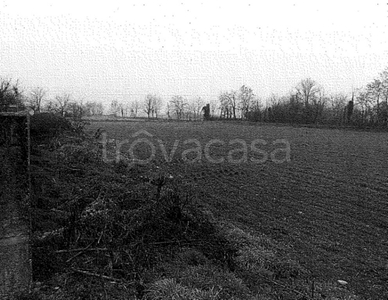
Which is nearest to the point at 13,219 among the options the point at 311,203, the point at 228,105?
the point at 311,203

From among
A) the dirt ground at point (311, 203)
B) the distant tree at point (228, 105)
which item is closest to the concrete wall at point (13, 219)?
the dirt ground at point (311, 203)

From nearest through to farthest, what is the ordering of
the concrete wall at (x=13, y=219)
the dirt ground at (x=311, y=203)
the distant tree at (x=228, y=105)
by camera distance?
the concrete wall at (x=13, y=219) → the dirt ground at (x=311, y=203) → the distant tree at (x=228, y=105)

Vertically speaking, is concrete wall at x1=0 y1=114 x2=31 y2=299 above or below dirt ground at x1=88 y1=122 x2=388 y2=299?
above

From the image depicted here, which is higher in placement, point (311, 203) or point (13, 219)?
point (13, 219)

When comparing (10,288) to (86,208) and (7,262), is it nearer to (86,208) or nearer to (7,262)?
(7,262)

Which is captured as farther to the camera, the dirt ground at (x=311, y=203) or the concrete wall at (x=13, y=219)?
the dirt ground at (x=311, y=203)

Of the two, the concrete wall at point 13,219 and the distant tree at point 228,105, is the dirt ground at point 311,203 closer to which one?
the concrete wall at point 13,219

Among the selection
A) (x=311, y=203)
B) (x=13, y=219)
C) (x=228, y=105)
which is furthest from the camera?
(x=228, y=105)

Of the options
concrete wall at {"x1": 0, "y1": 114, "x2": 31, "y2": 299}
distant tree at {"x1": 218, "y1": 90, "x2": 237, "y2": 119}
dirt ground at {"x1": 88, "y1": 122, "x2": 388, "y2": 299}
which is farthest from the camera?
distant tree at {"x1": 218, "y1": 90, "x2": 237, "y2": 119}

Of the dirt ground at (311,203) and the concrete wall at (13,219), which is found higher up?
the concrete wall at (13,219)

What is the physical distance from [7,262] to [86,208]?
2.86m

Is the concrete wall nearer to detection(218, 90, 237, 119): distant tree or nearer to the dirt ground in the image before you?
the dirt ground

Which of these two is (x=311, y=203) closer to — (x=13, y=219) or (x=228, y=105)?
(x=13, y=219)

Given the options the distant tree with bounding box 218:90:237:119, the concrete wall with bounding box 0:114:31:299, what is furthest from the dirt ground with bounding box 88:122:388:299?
the distant tree with bounding box 218:90:237:119
